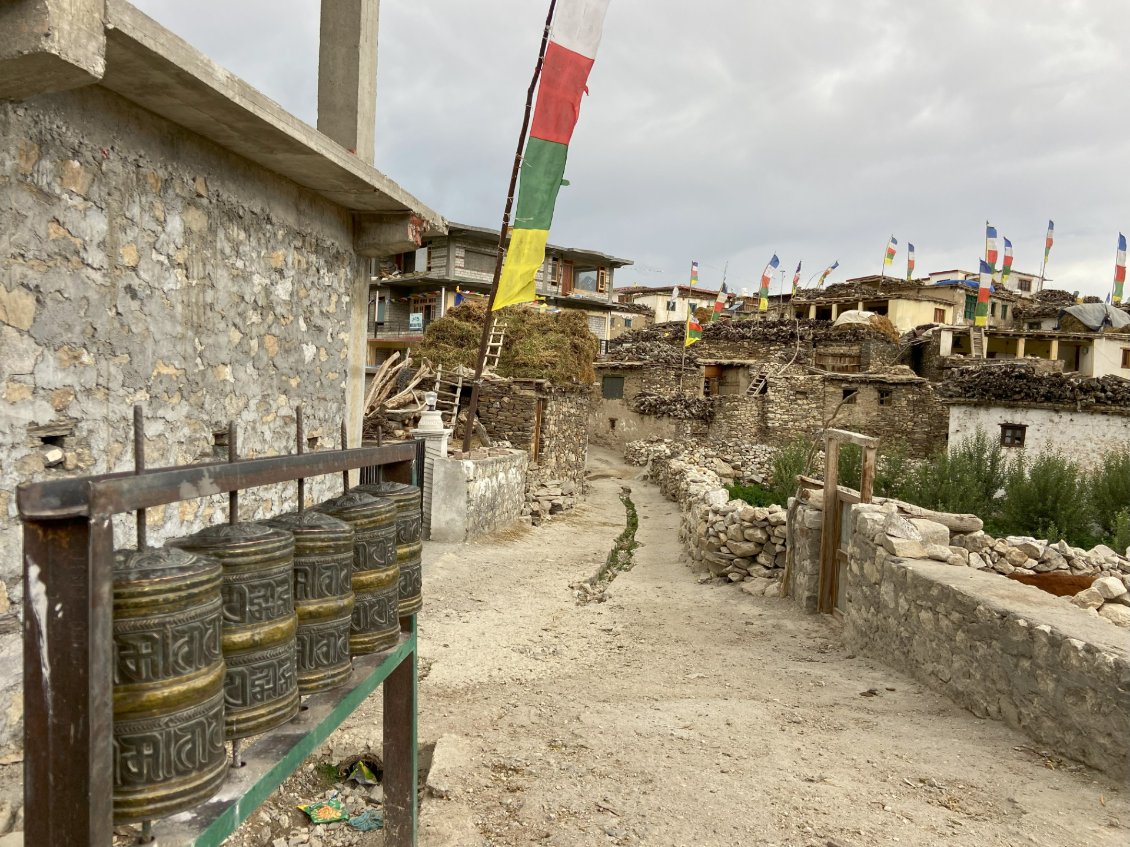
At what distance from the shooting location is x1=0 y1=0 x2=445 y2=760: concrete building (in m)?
3.21

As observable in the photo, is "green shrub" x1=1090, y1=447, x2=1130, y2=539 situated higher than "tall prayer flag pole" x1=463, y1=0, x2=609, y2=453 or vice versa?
"tall prayer flag pole" x1=463, y1=0, x2=609, y2=453

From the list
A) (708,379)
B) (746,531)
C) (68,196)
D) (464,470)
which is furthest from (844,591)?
(708,379)

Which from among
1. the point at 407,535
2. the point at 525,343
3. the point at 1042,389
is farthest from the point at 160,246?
the point at 1042,389

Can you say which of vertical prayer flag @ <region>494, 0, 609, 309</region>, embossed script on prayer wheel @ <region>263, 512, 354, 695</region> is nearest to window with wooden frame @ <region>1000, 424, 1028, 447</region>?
vertical prayer flag @ <region>494, 0, 609, 309</region>

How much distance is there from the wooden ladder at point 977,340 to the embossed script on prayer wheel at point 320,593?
37.5 meters

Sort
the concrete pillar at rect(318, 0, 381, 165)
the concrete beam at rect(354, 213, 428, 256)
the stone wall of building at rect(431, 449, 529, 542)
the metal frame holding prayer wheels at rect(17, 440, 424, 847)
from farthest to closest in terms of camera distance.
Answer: the stone wall of building at rect(431, 449, 529, 542)
the concrete beam at rect(354, 213, 428, 256)
the concrete pillar at rect(318, 0, 381, 165)
the metal frame holding prayer wheels at rect(17, 440, 424, 847)

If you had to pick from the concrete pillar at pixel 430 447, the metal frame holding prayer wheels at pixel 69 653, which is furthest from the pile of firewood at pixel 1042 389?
the metal frame holding prayer wheels at pixel 69 653

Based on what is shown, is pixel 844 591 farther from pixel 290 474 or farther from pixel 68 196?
pixel 68 196

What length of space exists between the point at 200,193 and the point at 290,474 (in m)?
2.77

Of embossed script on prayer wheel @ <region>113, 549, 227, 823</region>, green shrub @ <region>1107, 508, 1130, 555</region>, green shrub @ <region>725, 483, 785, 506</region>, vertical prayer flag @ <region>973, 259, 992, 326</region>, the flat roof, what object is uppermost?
vertical prayer flag @ <region>973, 259, 992, 326</region>

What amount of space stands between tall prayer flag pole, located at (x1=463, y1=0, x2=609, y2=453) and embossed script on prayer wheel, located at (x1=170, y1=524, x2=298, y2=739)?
992cm

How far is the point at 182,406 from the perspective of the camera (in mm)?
4324

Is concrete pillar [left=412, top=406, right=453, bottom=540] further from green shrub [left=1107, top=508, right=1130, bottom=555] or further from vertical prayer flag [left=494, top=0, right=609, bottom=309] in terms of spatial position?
green shrub [left=1107, top=508, right=1130, bottom=555]

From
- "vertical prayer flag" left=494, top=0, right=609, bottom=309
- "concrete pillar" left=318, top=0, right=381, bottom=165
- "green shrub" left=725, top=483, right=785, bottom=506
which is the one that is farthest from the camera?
"green shrub" left=725, top=483, right=785, bottom=506
